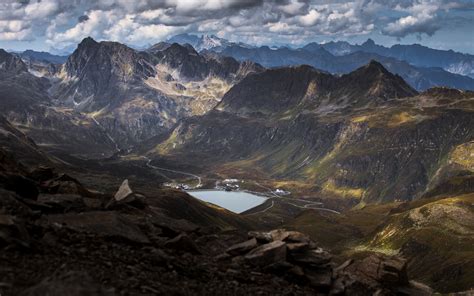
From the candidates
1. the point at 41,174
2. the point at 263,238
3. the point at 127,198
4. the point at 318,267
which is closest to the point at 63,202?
the point at 127,198

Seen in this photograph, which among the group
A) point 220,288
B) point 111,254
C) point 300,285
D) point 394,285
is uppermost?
point 111,254

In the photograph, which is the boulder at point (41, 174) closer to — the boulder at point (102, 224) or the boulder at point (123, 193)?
the boulder at point (123, 193)

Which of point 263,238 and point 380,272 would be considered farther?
point 380,272

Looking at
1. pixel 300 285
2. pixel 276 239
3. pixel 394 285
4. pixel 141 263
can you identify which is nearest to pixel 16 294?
pixel 141 263

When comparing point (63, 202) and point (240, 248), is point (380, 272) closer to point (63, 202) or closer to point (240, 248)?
point (240, 248)

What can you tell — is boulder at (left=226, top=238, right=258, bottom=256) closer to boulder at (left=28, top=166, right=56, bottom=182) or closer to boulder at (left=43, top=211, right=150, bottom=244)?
boulder at (left=43, top=211, right=150, bottom=244)

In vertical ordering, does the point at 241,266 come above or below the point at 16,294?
below

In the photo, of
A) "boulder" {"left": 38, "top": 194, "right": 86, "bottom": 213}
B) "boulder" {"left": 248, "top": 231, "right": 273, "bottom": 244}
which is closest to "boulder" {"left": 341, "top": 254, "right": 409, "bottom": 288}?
"boulder" {"left": 248, "top": 231, "right": 273, "bottom": 244}

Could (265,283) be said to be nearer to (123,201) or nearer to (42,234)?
(42,234)
